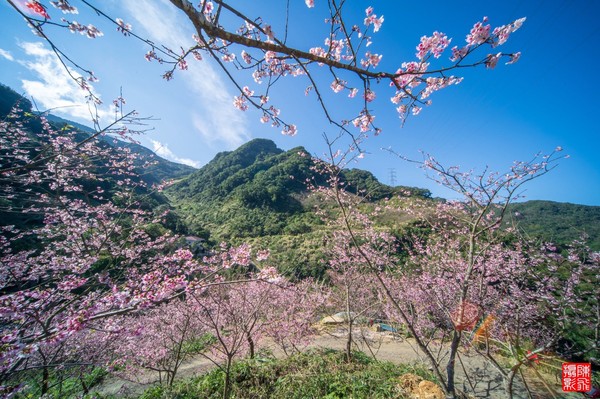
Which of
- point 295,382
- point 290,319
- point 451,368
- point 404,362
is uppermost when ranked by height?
point 451,368

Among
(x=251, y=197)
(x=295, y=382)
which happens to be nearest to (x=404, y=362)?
(x=295, y=382)

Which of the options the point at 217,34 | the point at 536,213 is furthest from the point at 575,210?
the point at 217,34

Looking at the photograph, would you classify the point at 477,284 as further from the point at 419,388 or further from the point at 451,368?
the point at 451,368

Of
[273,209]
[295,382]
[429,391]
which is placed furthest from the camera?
[273,209]

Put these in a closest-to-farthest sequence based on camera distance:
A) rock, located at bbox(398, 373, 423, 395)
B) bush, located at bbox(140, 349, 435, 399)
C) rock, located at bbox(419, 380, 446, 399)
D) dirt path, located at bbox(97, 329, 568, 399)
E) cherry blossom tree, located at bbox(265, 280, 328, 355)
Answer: rock, located at bbox(419, 380, 446, 399) < rock, located at bbox(398, 373, 423, 395) < bush, located at bbox(140, 349, 435, 399) < dirt path, located at bbox(97, 329, 568, 399) < cherry blossom tree, located at bbox(265, 280, 328, 355)

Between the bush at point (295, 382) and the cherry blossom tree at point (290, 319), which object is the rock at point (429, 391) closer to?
the bush at point (295, 382)

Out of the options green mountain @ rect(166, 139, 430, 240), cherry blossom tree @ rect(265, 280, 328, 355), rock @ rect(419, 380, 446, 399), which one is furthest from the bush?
green mountain @ rect(166, 139, 430, 240)

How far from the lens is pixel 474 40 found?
243 centimetres

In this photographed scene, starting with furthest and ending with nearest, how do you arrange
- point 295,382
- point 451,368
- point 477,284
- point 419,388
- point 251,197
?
point 251,197
point 477,284
point 295,382
point 419,388
point 451,368

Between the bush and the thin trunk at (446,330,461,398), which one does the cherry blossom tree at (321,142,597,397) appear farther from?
the bush

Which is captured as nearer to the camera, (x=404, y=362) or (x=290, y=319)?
(x=404, y=362)

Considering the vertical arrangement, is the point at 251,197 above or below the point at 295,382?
above

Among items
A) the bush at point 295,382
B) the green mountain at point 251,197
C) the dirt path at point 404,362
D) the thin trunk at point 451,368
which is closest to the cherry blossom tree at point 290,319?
the dirt path at point 404,362

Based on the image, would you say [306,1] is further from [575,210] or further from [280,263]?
[575,210]
